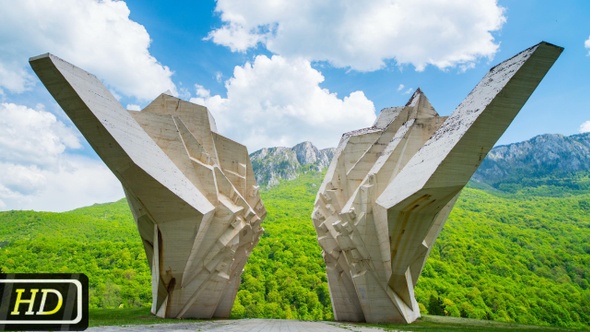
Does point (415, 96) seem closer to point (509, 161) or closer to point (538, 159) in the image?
Answer: point (538, 159)

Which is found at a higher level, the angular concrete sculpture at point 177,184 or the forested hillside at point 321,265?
the angular concrete sculpture at point 177,184

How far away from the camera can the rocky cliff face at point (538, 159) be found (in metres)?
111

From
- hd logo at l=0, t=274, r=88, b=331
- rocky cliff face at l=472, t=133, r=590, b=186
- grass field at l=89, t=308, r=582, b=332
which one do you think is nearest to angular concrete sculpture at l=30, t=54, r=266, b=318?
grass field at l=89, t=308, r=582, b=332

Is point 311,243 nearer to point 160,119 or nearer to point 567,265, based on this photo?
point 567,265

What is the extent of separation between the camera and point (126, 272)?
42.4 meters

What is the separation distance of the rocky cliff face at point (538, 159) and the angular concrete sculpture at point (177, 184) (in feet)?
367

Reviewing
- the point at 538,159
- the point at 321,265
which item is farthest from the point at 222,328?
the point at 538,159

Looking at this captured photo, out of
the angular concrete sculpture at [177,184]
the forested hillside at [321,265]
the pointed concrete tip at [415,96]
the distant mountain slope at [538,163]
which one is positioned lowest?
the forested hillside at [321,265]

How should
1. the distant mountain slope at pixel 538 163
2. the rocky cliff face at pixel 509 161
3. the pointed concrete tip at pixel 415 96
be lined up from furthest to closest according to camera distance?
the rocky cliff face at pixel 509 161, the distant mountain slope at pixel 538 163, the pointed concrete tip at pixel 415 96

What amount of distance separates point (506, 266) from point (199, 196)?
46.5 meters

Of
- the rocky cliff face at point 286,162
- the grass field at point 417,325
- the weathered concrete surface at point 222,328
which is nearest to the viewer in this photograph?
the weathered concrete surface at point 222,328

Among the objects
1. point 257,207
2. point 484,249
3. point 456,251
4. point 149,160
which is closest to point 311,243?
point 456,251

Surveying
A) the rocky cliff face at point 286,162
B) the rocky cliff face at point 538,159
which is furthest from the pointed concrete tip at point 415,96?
the rocky cliff face at point 538,159

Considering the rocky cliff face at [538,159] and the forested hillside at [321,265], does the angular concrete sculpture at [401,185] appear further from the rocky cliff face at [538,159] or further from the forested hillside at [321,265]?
the rocky cliff face at [538,159]
